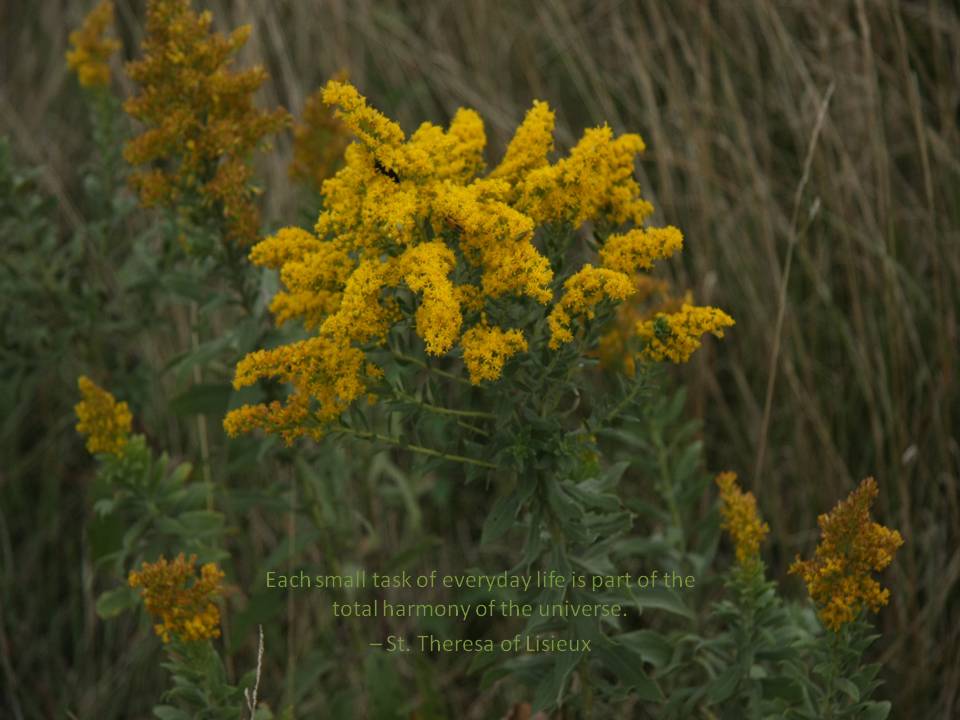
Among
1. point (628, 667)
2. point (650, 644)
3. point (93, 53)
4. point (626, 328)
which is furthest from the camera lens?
point (93, 53)

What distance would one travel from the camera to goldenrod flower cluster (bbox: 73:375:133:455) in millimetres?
2795

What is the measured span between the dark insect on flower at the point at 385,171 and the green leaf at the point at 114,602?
1438 mm

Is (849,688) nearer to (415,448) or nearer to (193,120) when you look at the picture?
(415,448)

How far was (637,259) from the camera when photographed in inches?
93.0

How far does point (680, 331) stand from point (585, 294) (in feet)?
0.79

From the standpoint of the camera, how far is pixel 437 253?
7.21 feet

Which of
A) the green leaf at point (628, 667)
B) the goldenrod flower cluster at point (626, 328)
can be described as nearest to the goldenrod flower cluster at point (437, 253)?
the goldenrod flower cluster at point (626, 328)

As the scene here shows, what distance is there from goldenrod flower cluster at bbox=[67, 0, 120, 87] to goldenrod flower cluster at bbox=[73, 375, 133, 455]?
55.5 inches

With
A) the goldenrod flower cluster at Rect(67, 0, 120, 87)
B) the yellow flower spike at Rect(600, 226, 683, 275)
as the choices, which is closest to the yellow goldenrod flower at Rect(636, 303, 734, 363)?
the yellow flower spike at Rect(600, 226, 683, 275)

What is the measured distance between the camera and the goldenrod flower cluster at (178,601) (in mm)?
2387

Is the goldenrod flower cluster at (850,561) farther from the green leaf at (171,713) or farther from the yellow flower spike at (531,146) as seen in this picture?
the green leaf at (171,713)

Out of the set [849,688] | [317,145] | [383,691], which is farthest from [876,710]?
[317,145]

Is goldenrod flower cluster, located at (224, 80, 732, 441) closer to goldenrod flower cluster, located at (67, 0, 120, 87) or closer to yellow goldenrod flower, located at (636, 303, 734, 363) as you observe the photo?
yellow goldenrod flower, located at (636, 303, 734, 363)

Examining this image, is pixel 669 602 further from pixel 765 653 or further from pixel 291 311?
pixel 291 311
